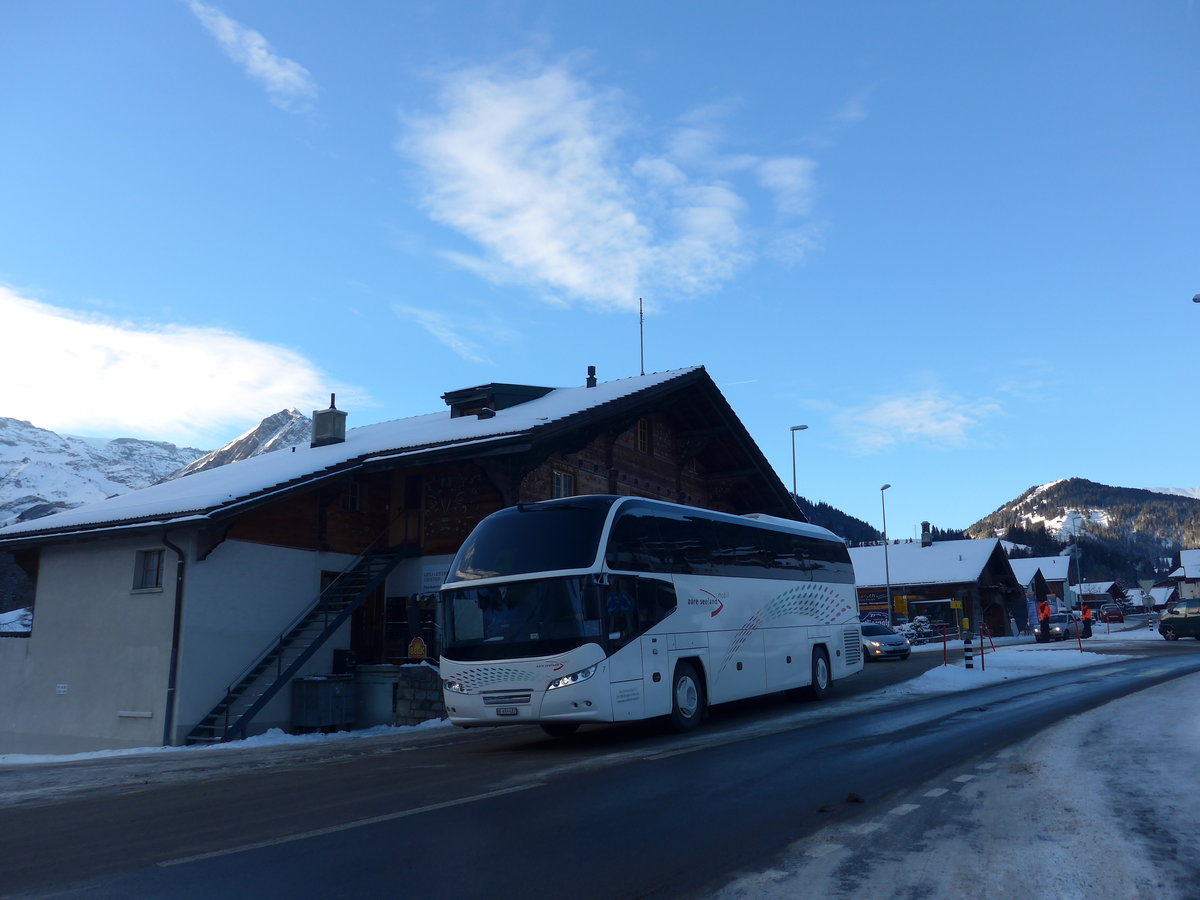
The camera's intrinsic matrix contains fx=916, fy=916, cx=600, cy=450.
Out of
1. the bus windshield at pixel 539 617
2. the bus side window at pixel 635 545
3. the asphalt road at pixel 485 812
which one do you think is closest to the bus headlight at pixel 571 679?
the bus windshield at pixel 539 617

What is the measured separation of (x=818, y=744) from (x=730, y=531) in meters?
5.57

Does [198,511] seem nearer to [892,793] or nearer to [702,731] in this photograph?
[702,731]

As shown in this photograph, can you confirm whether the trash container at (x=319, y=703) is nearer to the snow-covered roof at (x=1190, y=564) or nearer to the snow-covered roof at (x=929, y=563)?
the snow-covered roof at (x=929, y=563)

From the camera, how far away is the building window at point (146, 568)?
19.3 meters

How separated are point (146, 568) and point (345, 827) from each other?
576 inches

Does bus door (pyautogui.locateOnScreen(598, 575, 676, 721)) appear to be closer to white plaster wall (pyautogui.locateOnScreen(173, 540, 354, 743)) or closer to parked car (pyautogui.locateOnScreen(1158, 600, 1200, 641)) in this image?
white plaster wall (pyautogui.locateOnScreen(173, 540, 354, 743))

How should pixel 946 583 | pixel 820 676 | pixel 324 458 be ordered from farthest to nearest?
pixel 946 583, pixel 324 458, pixel 820 676

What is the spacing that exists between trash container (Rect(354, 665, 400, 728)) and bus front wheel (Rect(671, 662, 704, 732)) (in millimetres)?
8432

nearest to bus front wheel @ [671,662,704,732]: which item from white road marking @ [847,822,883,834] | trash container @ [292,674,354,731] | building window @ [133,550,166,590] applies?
white road marking @ [847,822,883,834]

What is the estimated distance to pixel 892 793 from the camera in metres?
7.95

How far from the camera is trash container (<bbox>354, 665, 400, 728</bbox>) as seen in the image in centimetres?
2027

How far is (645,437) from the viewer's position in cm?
2764

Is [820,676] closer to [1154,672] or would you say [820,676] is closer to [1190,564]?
[1154,672]

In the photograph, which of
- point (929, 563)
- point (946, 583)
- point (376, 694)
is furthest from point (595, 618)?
point (929, 563)
